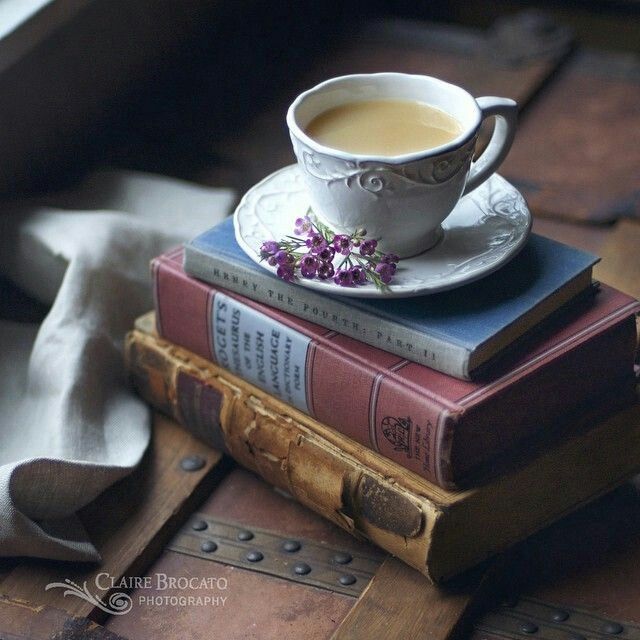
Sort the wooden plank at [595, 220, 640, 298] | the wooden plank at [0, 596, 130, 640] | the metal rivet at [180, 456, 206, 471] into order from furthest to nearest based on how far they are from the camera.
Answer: the wooden plank at [595, 220, 640, 298] < the metal rivet at [180, 456, 206, 471] < the wooden plank at [0, 596, 130, 640]

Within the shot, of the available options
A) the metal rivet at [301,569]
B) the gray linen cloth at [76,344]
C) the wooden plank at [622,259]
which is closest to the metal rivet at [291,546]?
the metal rivet at [301,569]

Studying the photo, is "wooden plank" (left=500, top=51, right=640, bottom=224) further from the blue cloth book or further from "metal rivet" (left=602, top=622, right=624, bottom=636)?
"metal rivet" (left=602, top=622, right=624, bottom=636)

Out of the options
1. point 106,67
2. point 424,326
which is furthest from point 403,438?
point 106,67

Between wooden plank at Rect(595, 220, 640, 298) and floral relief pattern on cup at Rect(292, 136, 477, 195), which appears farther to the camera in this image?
wooden plank at Rect(595, 220, 640, 298)

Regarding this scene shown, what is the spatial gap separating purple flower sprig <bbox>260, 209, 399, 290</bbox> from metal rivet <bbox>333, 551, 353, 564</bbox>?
0.67 ft

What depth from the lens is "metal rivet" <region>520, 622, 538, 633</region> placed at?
708 mm

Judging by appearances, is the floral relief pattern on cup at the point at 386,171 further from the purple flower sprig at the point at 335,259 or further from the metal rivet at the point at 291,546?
the metal rivet at the point at 291,546

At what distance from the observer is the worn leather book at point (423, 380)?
0.70 metres

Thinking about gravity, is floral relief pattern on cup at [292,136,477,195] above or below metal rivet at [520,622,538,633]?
above

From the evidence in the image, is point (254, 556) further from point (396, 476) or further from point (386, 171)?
point (386, 171)

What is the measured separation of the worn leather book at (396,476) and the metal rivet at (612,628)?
0.09 meters

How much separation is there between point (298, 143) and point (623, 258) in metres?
0.41

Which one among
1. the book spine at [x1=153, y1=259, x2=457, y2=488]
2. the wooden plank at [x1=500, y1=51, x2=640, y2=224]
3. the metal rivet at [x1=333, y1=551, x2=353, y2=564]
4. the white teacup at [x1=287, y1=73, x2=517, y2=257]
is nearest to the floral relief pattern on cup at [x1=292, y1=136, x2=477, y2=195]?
the white teacup at [x1=287, y1=73, x2=517, y2=257]

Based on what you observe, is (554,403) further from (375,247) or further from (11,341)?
(11,341)
